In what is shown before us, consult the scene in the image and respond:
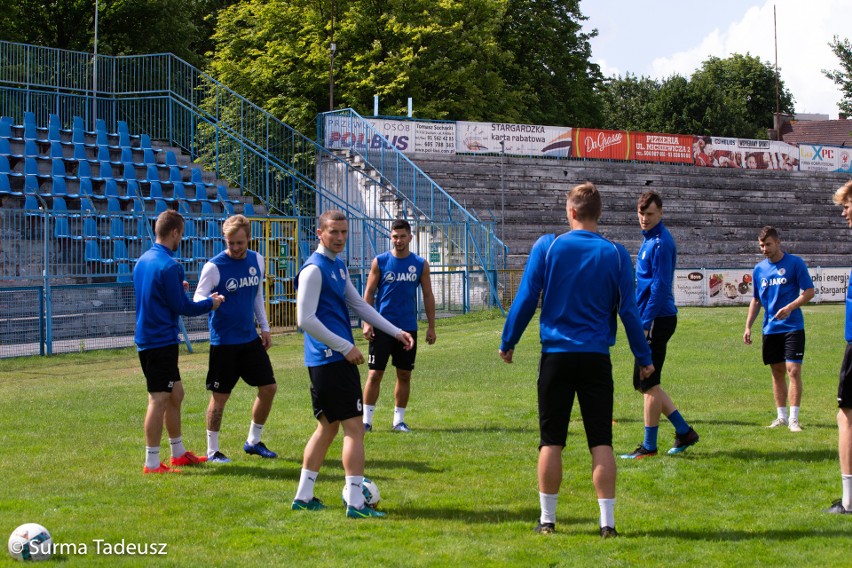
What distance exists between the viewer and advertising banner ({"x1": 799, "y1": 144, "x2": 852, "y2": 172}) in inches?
1890

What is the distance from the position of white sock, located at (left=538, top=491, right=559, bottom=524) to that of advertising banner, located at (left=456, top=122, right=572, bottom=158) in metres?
31.7

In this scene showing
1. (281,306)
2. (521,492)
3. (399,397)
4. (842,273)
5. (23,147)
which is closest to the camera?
(521,492)

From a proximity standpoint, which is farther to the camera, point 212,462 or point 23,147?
point 23,147

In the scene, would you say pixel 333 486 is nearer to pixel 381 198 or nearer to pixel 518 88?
pixel 381 198

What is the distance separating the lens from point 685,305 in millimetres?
33000

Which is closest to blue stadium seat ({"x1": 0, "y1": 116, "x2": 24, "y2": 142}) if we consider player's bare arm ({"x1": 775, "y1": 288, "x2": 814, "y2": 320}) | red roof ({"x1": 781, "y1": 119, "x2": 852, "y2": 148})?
player's bare arm ({"x1": 775, "y1": 288, "x2": 814, "y2": 320})

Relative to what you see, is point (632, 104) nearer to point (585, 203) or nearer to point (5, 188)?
point (5, 188)

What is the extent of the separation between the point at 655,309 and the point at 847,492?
2.46m

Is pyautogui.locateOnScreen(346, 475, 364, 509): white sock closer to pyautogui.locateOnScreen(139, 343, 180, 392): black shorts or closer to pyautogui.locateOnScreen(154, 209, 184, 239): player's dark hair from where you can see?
pyautogui.locateOnScreen(139, 343, 180, 392): black shorts

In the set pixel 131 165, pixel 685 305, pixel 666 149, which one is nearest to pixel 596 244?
pixel 131 165

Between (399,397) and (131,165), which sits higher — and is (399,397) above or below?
below

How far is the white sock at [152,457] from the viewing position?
7.88 metres

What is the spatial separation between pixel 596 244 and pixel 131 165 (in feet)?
68.9

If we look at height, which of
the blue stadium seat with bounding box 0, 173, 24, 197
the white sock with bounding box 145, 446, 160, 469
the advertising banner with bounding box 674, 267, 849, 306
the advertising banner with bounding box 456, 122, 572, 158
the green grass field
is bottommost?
the green grass field
